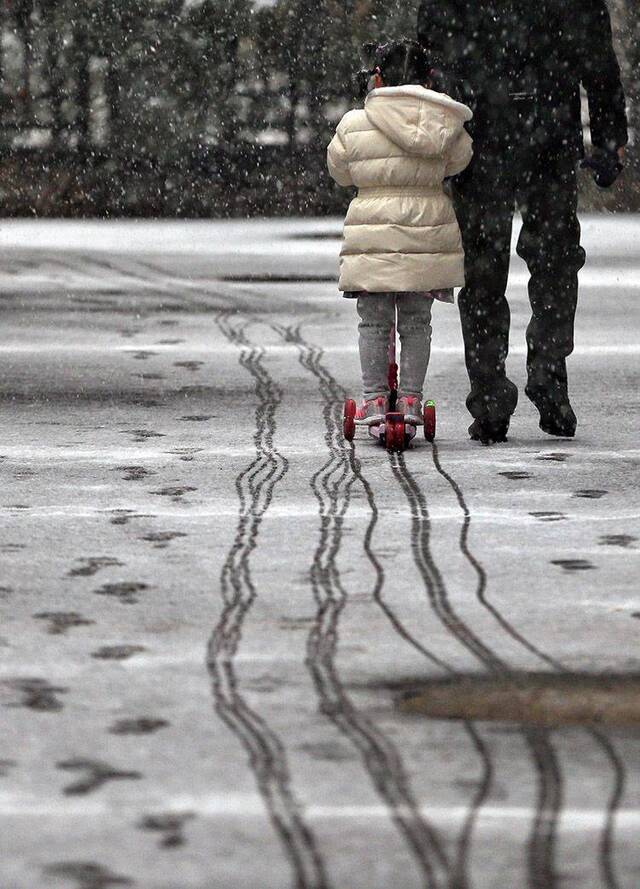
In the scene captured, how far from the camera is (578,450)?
708 centimetres

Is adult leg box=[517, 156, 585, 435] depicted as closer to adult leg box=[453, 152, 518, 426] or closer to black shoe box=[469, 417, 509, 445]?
adult leg box=[453, 152, 518, 426]

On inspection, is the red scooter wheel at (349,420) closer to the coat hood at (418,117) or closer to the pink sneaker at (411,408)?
the pink sneaker at (411,408)

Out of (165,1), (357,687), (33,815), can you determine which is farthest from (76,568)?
(165,1)

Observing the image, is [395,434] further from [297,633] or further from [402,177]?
[297,633]

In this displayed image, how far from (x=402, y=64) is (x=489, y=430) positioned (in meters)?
1.35

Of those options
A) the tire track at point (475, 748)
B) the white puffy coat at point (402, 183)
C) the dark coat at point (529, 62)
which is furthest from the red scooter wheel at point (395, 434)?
the tire track at point (475, 748)

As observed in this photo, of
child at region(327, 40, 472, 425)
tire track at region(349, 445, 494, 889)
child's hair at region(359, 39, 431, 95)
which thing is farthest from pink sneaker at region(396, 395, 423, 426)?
tire track at region(349, 445, 494, 889)

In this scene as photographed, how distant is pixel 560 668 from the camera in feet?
13.3

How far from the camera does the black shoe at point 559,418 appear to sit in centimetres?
737

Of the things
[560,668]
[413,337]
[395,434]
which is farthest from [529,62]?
[560,668]

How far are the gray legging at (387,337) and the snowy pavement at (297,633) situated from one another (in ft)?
0.84

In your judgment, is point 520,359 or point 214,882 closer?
point 214,882

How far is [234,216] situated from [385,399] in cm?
1877

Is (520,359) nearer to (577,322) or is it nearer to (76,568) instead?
(577,322)
